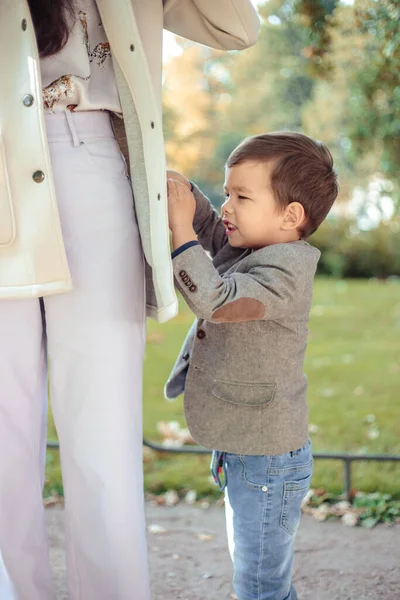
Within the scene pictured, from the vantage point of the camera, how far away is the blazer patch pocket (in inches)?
84.4

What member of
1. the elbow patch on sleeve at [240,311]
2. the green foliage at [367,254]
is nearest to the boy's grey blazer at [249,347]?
the elbow patch on sleeve at [240,311]

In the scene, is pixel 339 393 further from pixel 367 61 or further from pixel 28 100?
pixel 28 100

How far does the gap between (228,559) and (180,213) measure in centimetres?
162

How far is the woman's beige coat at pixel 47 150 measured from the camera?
70.2 inches

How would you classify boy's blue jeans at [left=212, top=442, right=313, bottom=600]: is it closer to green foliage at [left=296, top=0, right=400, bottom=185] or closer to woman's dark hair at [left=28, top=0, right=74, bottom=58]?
woman's dark hair at [left=28, top=0, right=74, bottom=58]

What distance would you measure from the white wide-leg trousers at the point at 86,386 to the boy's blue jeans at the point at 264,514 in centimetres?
27

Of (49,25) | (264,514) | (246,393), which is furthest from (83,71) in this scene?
(264,514)

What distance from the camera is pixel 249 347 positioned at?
2146mm

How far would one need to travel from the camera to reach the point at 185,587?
289 cm

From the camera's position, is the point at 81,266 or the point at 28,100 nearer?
the point at 28,100

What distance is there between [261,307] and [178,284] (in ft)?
0.72

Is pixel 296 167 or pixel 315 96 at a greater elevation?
pixel 315 96

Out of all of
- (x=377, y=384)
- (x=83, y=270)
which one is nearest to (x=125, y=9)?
(x=83, y=270)

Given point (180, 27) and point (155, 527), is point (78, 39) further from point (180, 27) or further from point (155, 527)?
point (155, 527)
